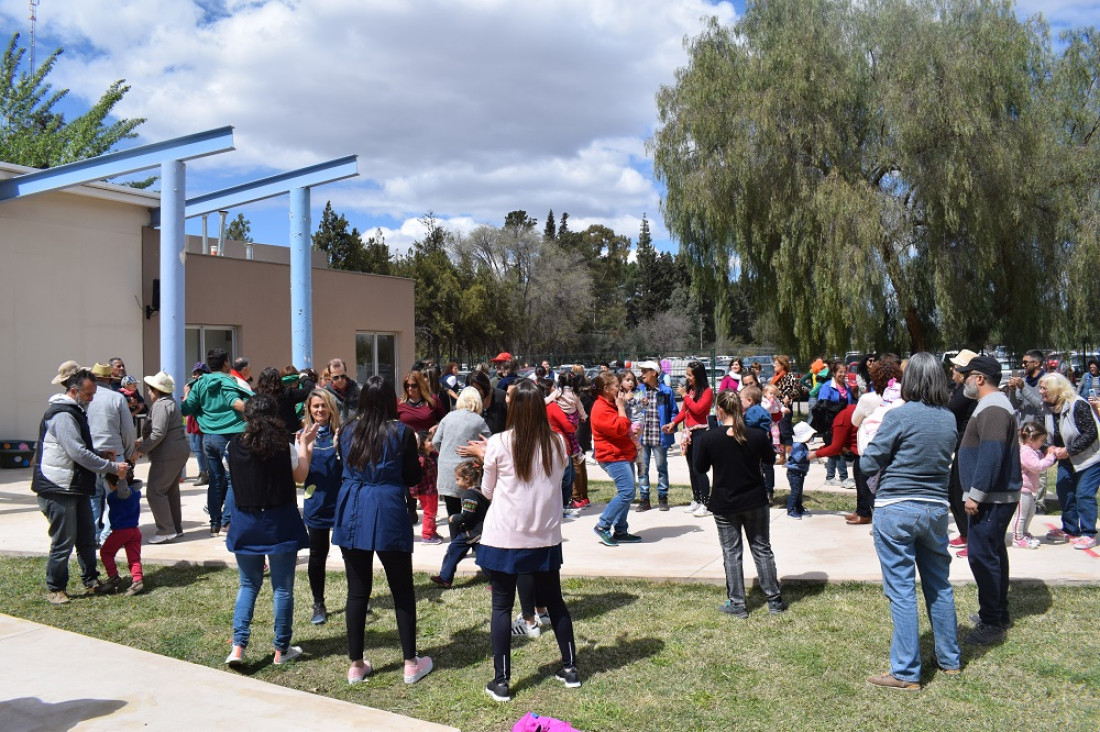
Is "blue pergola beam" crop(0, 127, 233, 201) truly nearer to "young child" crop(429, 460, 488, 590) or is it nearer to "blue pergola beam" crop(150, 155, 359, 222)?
"blue pergola beam" crop(150, 155, 359, 222)

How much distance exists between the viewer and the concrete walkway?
4344mm

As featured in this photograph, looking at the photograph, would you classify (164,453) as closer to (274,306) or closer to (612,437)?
(612,437)

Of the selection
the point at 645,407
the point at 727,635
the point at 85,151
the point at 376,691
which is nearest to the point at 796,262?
the point at 645,407

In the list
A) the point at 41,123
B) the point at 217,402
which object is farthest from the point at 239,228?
the point at 217,402

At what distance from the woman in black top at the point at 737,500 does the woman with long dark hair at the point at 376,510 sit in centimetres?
226

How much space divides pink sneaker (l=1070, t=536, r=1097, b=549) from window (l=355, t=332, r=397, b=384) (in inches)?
648

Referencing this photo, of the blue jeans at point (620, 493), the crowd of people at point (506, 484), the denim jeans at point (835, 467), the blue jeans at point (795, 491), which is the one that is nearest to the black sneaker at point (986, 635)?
the crowd of people at point (506, 484)

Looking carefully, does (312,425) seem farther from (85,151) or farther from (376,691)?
(85,151)

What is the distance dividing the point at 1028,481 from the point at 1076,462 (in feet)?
1.76

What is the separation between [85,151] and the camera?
3438 centimetres

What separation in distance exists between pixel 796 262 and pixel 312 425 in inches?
673

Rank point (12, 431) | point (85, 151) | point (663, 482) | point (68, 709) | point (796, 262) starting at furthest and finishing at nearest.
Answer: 1. point (85, 151)
2. point (796, 262)
3. point (12, 431)
4. point (663, 482)
5. point (68, 709)

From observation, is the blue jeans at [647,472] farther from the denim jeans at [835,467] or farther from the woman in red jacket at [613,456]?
the denim jeans at [835,467]

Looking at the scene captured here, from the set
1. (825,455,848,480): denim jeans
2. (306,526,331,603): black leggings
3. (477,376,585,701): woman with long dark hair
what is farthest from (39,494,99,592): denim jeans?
(825,455,848,480): denim jeans
